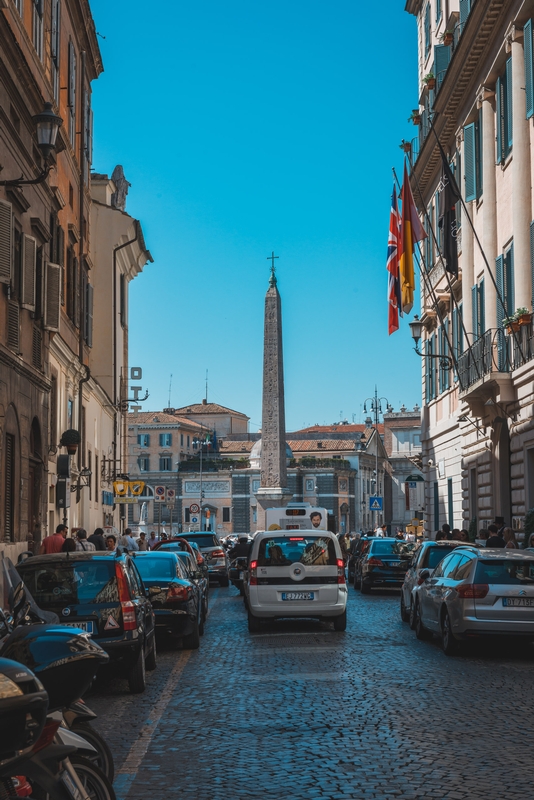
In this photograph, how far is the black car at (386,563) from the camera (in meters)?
28.0

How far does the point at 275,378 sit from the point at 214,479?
63069 millimetres

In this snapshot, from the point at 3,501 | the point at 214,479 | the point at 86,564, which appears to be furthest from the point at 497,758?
the point at 214,479

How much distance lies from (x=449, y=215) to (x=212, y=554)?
492 inches

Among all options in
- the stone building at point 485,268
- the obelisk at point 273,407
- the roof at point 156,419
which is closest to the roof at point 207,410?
the roof at point 156,419

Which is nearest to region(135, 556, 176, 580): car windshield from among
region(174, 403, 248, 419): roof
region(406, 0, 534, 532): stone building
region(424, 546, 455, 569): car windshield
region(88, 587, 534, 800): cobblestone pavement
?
region(88, 587, 534, 800): cobblestone pavement

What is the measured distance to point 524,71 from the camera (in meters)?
24.1

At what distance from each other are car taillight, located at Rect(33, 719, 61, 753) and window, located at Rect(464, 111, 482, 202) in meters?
25.6

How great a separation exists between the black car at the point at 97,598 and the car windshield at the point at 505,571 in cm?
473

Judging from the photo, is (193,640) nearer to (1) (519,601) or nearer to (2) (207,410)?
(1) (519,601)

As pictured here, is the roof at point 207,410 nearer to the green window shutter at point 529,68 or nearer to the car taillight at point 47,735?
the green window shutter at point 529,68

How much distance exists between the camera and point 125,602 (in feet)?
37.8

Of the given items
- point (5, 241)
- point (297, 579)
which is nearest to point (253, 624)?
point (297, 579)

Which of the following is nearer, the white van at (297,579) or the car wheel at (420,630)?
the car wheel at (420,630)

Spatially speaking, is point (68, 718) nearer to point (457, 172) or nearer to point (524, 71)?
point (524, 71)
